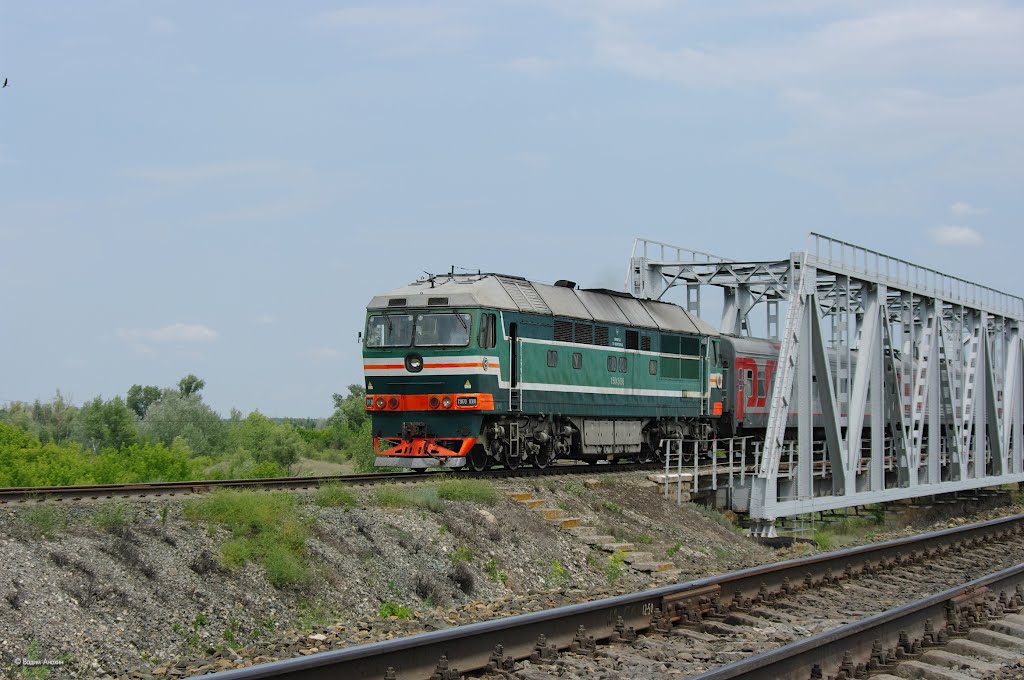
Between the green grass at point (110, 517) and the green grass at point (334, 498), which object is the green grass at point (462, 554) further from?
the green grass at point (110, 517)

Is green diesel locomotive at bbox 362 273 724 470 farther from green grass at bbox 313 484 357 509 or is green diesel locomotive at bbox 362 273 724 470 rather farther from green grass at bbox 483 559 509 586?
green grass at bbox 483 559 509 586

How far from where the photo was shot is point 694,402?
30234 mm

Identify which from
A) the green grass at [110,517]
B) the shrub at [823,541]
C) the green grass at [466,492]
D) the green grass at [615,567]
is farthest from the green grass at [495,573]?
the shrub at [823,541]

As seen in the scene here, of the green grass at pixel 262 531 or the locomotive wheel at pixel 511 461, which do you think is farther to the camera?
the locomotive wheel at pixel 511 461

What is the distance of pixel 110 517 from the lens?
12.9 metres

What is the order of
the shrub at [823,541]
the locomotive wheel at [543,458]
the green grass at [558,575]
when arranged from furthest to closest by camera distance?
the locomotive wheel at [543,458] < the shrub at [823,541] < the green grass at [558,575]

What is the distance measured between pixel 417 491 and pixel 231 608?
19.0 feet

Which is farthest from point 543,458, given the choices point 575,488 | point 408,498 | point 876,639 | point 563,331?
point 876,639

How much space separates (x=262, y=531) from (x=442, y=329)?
9.02 m

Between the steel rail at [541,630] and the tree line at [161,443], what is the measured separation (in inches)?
586

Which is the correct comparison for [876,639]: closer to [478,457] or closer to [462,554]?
[462,554]

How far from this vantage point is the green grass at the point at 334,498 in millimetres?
16047

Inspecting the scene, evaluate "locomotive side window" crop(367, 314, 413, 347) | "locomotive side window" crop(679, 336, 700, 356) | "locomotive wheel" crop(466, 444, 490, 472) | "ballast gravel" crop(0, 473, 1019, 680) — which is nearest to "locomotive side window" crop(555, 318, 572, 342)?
"locomotive wheel" crop(466, 444, 490, 472)

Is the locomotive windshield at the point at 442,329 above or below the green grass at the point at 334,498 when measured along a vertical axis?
above
